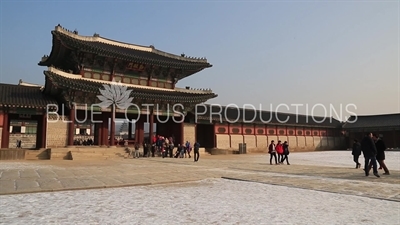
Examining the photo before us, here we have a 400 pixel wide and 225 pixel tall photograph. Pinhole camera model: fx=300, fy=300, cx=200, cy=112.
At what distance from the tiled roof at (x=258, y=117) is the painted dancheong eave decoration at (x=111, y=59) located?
4.86 meters

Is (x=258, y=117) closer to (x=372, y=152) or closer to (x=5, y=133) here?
(x=372, y=152)

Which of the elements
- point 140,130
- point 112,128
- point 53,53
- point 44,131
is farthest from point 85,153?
point 53,53

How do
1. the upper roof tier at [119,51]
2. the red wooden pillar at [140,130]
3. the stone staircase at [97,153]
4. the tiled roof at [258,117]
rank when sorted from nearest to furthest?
1. the stone staircase at [97,153]
2. the upper roof tier at [119,51]
3. the red wooden pillar at [140,130]
4. the tiled roof at [258,117]

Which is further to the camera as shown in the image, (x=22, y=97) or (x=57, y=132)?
(x=22, y=97)

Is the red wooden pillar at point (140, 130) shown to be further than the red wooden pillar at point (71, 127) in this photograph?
Yes

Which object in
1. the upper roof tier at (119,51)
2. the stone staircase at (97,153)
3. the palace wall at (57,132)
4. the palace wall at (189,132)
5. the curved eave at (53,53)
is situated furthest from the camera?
the palace wall at (189,132)

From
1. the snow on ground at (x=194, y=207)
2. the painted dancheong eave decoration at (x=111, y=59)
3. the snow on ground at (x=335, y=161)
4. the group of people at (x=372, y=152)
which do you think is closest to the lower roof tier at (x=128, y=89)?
the painted dancheong eave decoration at (x=111, y=59)

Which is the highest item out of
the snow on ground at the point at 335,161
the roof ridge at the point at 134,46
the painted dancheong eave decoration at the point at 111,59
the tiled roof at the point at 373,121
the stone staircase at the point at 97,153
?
the roof ridge at the point at 134,46

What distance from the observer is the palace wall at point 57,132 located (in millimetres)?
22516

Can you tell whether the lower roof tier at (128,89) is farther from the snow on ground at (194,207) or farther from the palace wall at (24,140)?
the palace wall at (24,140)

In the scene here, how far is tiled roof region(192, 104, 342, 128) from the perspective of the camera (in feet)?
111

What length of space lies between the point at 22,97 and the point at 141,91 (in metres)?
9.23

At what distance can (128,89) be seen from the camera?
25953mm

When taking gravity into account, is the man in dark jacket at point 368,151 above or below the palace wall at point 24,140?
below
